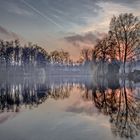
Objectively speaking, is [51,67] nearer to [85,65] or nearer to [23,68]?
[85,65]

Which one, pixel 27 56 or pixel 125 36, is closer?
pixel 125 36

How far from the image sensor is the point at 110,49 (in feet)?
265

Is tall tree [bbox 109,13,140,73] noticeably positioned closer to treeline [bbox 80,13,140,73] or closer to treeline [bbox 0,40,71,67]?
treeline [bbox 80,13,140,73]

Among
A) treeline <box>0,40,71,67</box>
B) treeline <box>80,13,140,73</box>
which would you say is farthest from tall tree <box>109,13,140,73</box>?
treeline <box>0,40,71,67</box>

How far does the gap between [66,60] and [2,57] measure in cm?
6433

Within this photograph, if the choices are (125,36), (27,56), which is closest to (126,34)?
(125,36)

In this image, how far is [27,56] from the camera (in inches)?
5694

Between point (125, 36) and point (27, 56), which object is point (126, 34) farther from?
point (27, 56)

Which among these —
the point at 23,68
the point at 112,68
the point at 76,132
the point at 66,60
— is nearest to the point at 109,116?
the point at 76,132

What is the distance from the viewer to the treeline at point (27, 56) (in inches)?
4931

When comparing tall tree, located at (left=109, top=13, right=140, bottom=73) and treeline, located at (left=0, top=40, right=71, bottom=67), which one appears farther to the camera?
treeline, located at (left=0, top=40, right=71, bottom=67)

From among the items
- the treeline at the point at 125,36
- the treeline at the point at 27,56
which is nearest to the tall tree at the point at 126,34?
the treeline at the point at 125,36

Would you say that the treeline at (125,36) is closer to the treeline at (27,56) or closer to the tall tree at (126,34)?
the tall tree at (126,34)

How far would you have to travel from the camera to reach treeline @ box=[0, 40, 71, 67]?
12525 cm
